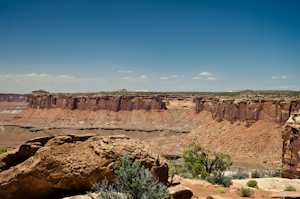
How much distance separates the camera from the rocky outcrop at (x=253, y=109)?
43.1 meters

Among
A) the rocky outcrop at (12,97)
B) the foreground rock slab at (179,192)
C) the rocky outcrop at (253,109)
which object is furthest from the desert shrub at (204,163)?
the rocky outcrop at (12,97)

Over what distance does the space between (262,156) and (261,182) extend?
26.9 metres

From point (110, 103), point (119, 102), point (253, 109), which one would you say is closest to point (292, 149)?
point (253, 109)

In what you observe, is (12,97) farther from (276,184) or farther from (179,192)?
(179,192)

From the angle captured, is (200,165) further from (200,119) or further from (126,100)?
(126,100)

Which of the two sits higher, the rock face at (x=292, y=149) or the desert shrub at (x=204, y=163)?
the rock face at (x=292, y=149)

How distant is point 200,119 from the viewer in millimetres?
87250

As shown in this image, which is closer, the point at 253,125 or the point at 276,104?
the point at 276,104

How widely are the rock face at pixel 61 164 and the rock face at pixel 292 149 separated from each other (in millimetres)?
15689

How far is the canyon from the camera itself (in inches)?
1718

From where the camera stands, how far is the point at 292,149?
738 inches

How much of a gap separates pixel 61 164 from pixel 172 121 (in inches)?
3619

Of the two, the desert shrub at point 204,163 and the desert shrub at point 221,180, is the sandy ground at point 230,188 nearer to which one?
the desert shrub at point 221,180

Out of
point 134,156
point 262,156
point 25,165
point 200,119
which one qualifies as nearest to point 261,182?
point 134,156
